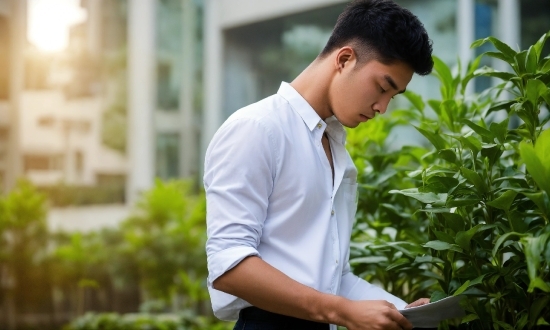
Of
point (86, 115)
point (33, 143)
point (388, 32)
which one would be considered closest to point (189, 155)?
point (86, 115)

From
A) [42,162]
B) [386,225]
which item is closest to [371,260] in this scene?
[386,225]

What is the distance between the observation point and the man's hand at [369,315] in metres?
1.15

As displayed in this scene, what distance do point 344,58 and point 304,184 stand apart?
276 millimetres

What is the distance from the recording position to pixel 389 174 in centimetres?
181

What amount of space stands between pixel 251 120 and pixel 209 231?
221 mm

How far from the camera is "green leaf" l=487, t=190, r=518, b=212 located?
→ 1193 millimetres

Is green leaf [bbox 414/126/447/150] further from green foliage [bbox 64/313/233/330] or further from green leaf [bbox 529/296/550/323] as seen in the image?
green foliage [bbox 64/313/233/330]

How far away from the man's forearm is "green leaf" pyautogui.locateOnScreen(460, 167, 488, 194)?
0.33 metres

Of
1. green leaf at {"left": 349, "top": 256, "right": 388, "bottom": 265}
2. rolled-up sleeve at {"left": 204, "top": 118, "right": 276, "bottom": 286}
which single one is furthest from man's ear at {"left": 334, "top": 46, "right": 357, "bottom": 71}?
green leaf at {"left": 349, "top": 256, "right": 388, "bottom": 265}

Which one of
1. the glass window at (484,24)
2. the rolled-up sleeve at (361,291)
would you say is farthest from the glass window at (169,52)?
the rolled-up sleeve at (361,291)

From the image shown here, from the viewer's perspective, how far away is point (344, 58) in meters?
A: 1.37

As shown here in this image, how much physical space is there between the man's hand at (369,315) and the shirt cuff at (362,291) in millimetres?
298

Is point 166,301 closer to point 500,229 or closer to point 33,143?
point 33,143

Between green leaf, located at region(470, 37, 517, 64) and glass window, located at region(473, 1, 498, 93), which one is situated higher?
glass window, located at region(473, 1, 498, 93)
